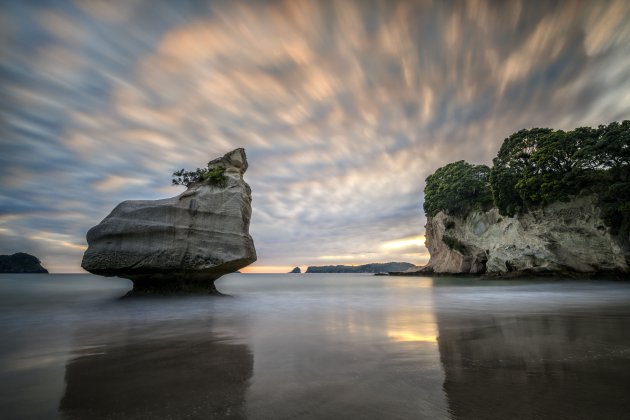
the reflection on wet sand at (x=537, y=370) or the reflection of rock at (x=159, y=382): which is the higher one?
the reflection on wet sand at (x=537, y=370)

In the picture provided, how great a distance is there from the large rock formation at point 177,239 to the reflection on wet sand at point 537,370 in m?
12.5

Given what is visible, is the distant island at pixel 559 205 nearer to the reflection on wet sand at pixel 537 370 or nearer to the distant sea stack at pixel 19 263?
the reflection on wet sand at pixel 537 370

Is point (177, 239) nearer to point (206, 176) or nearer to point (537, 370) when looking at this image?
point (206, 176)

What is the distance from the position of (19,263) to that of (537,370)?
565 ft

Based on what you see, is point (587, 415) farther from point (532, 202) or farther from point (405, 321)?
point (532, 202)

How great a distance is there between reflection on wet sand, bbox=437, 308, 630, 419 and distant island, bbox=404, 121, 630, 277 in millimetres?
26125

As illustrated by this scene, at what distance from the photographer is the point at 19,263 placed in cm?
12044

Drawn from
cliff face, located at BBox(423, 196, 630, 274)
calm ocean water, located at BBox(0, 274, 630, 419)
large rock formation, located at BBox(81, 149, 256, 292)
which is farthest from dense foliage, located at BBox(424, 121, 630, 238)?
large rock formation, located at BBox(81, 149, 256, 292)

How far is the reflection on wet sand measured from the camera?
9.08 feet

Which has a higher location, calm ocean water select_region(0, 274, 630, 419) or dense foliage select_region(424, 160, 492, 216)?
dense foliage select_region(424, 160, 492, 216)

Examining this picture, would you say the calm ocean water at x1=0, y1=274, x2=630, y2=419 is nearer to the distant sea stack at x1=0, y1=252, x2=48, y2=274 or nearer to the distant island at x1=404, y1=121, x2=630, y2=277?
the distant island at x1=404, y1=121, x2=630, y2=277

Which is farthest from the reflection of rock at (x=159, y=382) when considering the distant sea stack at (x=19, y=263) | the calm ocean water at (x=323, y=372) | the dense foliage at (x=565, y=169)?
the distant sea stack at (x=19, y=263)

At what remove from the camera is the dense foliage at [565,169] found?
80.0 feet

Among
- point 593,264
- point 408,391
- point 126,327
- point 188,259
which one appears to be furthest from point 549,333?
point 593,264
